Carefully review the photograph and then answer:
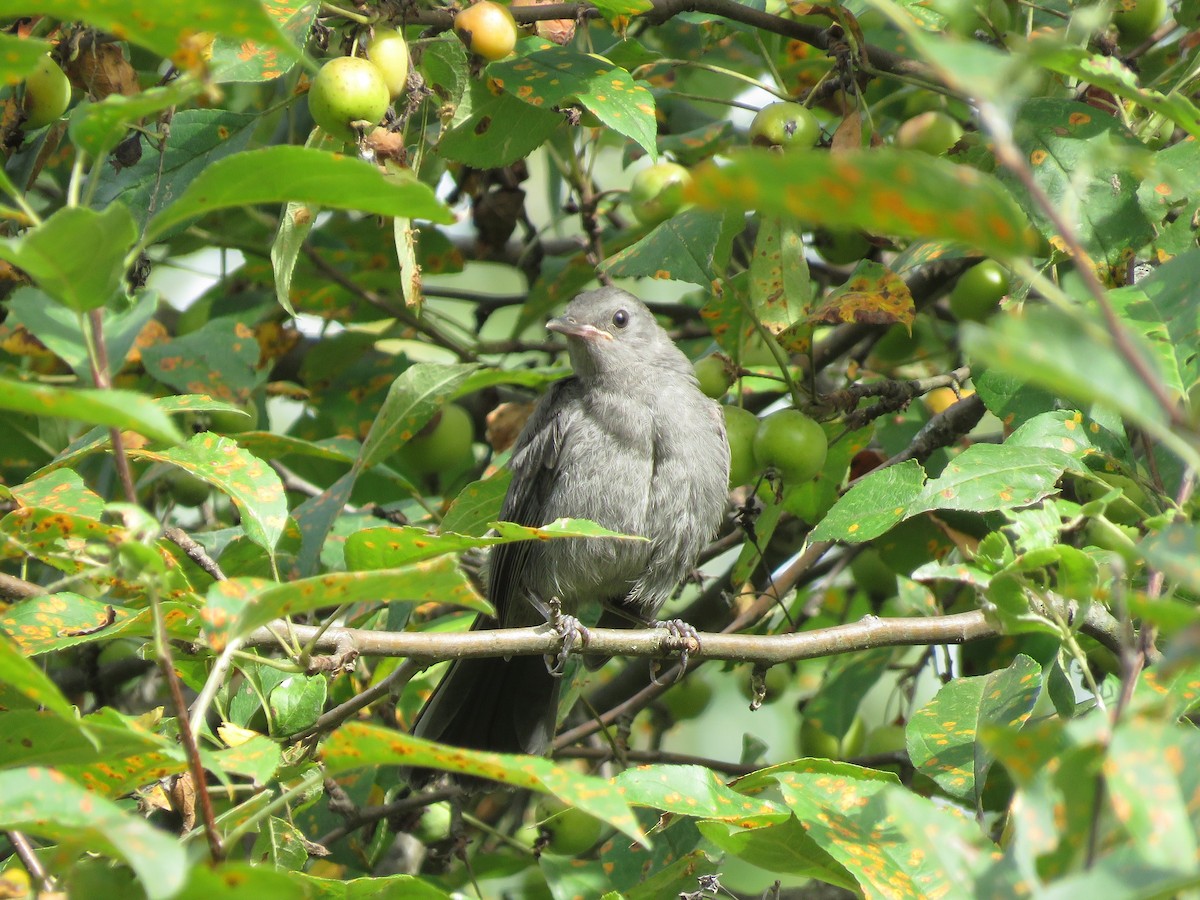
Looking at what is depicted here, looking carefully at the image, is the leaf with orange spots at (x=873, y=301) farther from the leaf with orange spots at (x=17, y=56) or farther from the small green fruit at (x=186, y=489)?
the small green fruit at (x=186, y=489)

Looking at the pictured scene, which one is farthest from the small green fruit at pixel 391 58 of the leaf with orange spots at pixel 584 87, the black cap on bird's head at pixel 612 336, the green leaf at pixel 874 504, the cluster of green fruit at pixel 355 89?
the black cap on bird's head at pixel 612 336

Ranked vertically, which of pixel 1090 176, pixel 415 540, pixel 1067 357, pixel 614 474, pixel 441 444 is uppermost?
pixel 1067 357

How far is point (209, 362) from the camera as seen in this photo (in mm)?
4652

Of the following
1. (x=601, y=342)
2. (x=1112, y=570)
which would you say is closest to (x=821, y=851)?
(x=1112, y=570)

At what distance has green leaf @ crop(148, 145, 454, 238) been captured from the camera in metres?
1.99

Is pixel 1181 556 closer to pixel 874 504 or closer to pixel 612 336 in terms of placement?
pixel 874 504

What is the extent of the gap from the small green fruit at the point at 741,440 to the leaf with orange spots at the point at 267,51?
6.46 feet

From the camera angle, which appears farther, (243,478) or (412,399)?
(412,399)

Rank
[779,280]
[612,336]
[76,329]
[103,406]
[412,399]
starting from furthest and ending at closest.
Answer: [612,336] < [779,280] < [412,399] < [76,329] < [103,406]

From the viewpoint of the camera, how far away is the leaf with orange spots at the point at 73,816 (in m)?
1.57

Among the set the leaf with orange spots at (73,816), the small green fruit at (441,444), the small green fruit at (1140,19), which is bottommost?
the small green fruit at (441,444)

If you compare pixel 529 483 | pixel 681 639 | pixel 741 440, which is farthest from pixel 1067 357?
pixel 529 483

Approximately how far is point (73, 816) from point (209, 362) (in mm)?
3127

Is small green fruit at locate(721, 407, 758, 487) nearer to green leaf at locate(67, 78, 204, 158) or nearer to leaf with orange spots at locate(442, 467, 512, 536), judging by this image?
leaf with orange spots at locate(442, 467, 512, 536)
